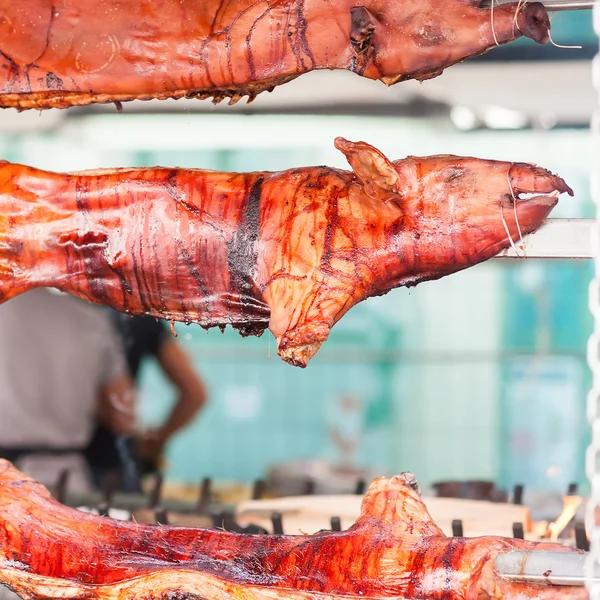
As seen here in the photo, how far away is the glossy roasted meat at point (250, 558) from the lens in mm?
1969

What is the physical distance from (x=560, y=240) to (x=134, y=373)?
4243 mm

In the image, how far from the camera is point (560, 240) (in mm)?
1871

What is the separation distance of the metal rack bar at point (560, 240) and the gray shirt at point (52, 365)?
12.9 feet

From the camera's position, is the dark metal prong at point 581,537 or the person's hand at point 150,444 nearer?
the dark metal prong at point 581,537

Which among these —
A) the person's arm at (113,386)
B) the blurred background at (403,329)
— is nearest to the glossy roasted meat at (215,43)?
the blurred background at (403,329)

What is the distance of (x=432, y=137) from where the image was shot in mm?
5676

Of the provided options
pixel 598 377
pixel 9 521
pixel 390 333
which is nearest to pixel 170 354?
pixel 390 333

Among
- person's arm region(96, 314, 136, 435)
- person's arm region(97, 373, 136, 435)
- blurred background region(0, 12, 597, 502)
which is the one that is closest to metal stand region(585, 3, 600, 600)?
blurred background region(0, 12, 597, 502)

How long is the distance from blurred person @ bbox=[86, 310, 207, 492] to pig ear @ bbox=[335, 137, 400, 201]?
11.9 ft

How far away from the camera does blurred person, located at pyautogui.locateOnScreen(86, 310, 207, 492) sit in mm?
5477

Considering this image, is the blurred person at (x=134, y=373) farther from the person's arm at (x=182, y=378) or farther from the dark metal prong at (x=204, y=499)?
the dark metal prong at (x=204, y=499)

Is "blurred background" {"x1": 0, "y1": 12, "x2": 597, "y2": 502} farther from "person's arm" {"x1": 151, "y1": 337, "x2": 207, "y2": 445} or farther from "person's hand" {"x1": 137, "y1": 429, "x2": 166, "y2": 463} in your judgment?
"person's arm" {"x1": 151, "y1": 337, "x2": 207, "y2": 445}

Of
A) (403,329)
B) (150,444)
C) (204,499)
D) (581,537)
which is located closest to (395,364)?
(403,329)

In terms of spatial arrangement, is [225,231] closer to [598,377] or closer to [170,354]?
[598,377]
